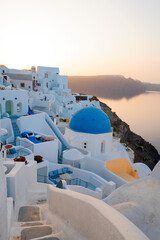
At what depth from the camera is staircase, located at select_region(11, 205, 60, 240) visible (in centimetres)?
412

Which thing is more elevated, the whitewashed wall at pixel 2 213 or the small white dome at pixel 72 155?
the whitewashed wall at pixel 2 213

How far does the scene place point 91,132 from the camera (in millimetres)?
16359

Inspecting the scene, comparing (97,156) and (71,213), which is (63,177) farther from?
(71,213)

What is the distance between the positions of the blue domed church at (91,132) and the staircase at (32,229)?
11.0 metres

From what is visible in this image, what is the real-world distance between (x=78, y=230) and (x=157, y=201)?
2.12 metres

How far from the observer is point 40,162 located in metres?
12.0

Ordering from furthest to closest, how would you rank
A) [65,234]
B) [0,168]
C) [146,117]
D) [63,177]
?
[146,117], [63,177], [65,234], [0,168]

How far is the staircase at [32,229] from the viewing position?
4.12 metres

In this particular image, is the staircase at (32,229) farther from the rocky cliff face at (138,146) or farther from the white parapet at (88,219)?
the rocky cliff face at (138,146)

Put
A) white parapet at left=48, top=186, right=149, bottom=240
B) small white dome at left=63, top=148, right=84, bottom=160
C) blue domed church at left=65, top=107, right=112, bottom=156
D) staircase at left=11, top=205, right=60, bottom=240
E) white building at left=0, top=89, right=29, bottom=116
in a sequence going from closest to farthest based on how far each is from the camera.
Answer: white parapet at left=48, top=186, right=149, bottom=240 < staircase at left=11, top=205, right=60, bottom=240 < small white dome at left=63, top=148, right=84, bottom=160 < blue domed church at left=65, top=107, right=112, bottom=156 < white building at left=0, top=89, right=29, bottom=116

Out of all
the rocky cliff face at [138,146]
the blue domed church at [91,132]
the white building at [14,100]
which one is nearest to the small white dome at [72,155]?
the blue domed church at [91,132]

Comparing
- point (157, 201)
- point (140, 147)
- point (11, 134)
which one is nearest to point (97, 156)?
point (11, 134)

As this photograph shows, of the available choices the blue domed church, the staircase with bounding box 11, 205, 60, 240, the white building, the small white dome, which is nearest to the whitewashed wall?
the staircase with bounding box 11, 205, 60, 240

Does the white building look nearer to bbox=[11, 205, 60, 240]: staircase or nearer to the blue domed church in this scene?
the blue domed church
